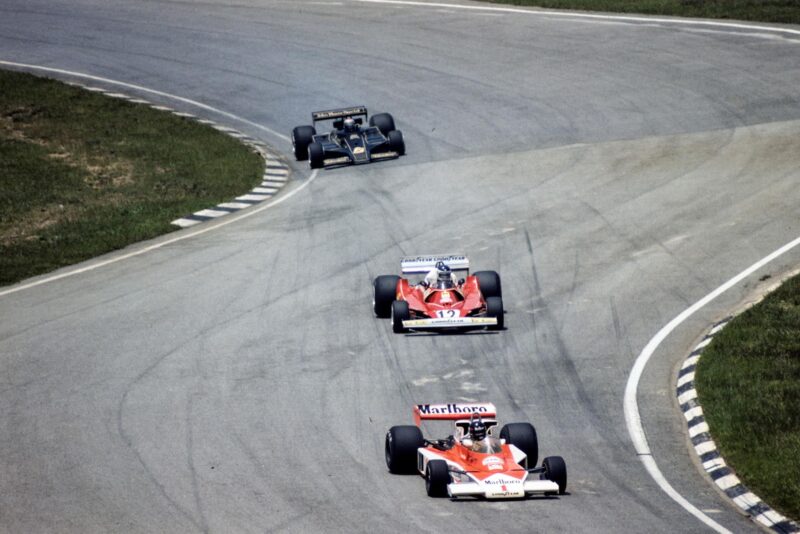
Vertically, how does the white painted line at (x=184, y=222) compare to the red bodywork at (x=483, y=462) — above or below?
below

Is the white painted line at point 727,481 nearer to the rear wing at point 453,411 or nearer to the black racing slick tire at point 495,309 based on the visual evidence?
the rear wing at point 453,411

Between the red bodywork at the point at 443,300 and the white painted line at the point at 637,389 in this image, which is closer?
the white painted line at the point at 637,389

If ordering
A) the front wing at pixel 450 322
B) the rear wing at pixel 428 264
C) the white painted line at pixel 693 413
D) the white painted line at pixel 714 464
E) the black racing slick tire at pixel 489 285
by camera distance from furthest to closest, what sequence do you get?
the rear wing at pixel 428 264 → the black racing slick tire at pixel 489 285 → the front wing at pixel 450 322 → the white painted line at pixel 693 413 → the white painted line at pixel 714 464

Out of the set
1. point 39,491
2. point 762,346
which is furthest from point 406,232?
point 39,491

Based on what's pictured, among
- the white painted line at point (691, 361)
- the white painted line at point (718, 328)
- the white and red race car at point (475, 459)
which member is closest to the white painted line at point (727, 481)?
the white and red race car at point (475, 459)

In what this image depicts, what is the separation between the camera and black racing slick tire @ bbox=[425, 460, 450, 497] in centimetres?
1664

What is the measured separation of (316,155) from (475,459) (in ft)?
70.4

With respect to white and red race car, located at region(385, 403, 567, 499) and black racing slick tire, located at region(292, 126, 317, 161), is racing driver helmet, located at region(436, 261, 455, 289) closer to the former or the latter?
white and red race car, located at region(385, 403, 567, 499)

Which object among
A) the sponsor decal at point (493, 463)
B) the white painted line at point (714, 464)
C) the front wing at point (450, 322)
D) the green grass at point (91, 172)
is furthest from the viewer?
the green grass at point (91, 172)

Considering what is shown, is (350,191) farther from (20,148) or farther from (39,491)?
(39,491)

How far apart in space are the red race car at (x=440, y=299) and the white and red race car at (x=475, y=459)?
208 inches

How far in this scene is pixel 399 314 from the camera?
23844 mm

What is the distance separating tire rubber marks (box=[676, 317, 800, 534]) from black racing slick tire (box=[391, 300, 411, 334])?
16.6 ft

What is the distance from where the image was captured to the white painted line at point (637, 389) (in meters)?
17.0
